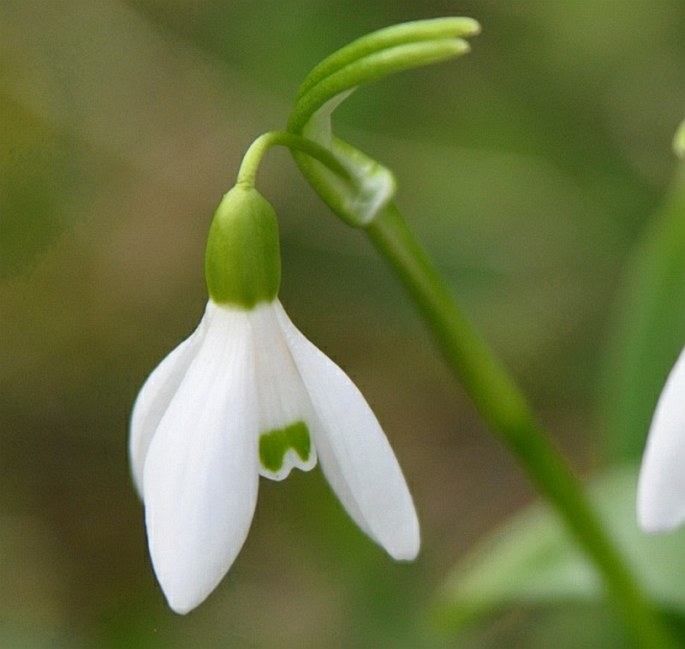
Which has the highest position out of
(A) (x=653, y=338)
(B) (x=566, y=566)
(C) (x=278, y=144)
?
(A) (x=653, y=338)

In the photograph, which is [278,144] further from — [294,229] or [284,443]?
[294,229]

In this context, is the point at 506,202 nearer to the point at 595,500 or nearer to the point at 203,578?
the point at 595,500

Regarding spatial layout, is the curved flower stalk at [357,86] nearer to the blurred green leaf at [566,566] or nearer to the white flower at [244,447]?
the white flower at [244,447]

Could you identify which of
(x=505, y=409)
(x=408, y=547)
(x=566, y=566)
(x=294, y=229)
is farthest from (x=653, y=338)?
(x=294, y=229)

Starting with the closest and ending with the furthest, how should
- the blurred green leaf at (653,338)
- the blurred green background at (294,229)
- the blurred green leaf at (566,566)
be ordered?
1. the blurred green leaf at (566,566)
2. the blurred green leaf at (653,338)
3. the blurred green background at (294,229)

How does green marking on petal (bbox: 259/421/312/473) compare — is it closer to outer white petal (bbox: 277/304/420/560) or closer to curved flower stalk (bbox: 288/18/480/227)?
outer white petal (bbox: 277/304/420/560)

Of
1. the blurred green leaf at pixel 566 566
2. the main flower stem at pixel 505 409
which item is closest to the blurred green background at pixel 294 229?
the blurred green leaf at pixel 566 566

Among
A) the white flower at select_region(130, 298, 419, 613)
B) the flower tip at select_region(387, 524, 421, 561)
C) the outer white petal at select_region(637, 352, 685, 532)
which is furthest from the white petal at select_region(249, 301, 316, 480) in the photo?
the outer white petal at select_region(637, 352, 685, 532)
